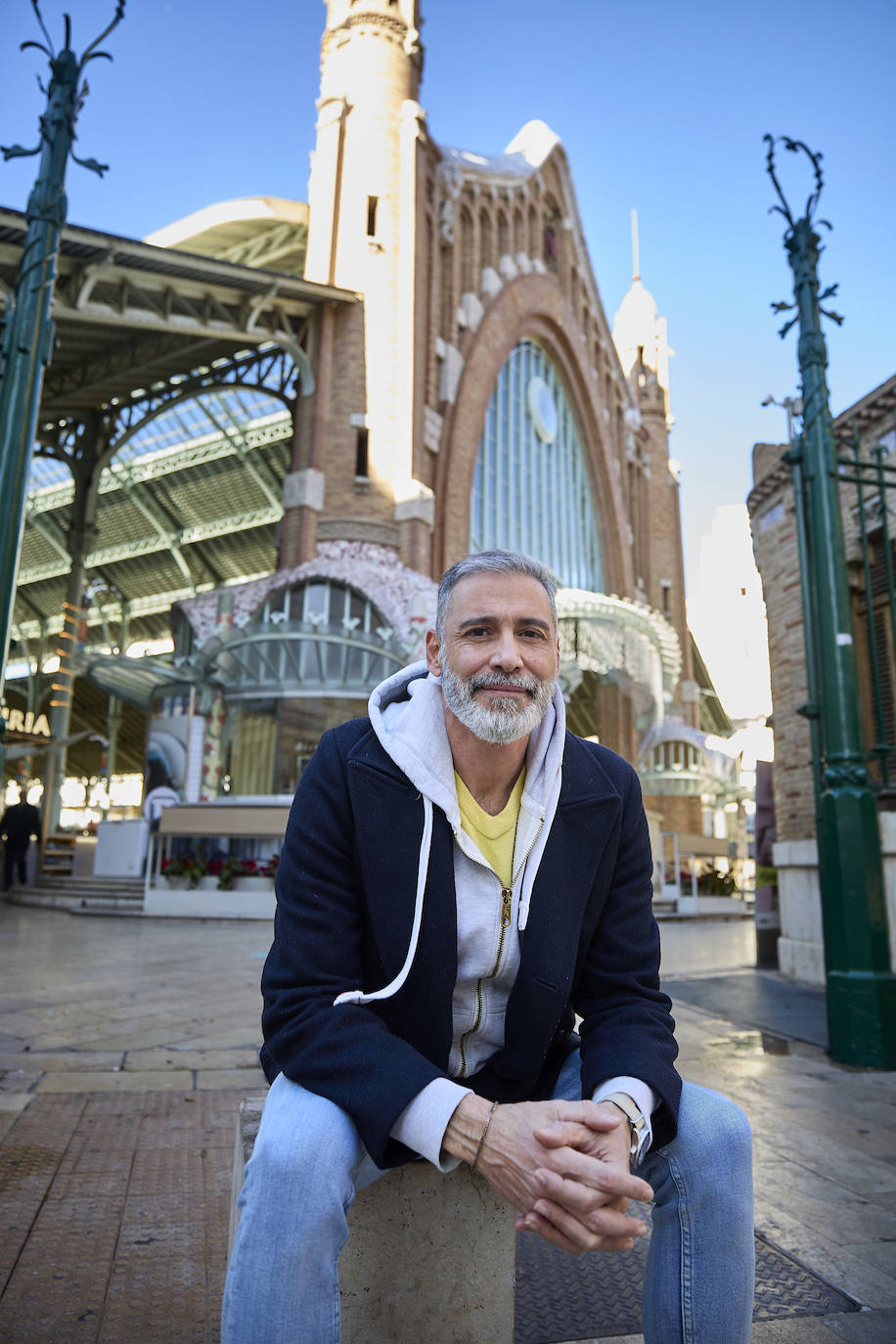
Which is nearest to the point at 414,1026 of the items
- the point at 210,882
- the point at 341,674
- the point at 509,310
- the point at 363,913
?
the point at 363,913

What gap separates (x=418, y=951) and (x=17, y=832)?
16.9 metres

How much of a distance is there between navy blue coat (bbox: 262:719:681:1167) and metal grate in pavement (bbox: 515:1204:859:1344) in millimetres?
546

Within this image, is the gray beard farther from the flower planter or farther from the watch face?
the watch face

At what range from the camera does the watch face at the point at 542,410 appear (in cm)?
2652

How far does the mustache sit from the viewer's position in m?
1.77

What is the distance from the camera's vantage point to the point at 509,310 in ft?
83.2

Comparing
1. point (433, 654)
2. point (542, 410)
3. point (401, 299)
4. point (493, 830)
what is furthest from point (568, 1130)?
point (542, 410)

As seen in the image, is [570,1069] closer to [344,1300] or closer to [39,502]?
[344,1300]

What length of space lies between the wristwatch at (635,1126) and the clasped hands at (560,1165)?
3 cm

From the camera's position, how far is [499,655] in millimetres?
1775

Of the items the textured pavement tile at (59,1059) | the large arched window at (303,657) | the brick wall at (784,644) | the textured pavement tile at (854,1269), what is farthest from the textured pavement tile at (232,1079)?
the large arched window at (303,657)

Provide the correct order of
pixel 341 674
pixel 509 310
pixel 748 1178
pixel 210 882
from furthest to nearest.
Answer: pixel 509 310 < pixel 341 674 < pixel 210 882 < pixel 748 1178

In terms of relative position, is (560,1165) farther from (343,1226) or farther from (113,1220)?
(113,1220)

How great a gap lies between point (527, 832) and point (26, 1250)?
157 centimetres
